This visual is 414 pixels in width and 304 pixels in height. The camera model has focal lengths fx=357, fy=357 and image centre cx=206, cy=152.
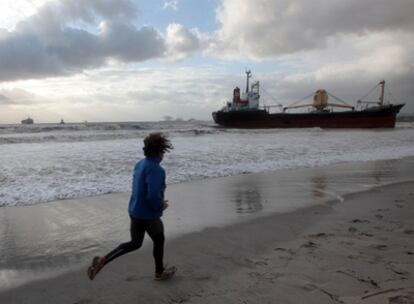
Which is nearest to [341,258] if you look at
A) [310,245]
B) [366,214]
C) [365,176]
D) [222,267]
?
[310,245]

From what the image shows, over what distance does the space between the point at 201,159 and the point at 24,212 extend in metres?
7.90

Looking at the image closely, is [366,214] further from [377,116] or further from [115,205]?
[377,116]

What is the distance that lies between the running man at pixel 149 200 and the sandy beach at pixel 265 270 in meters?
0.26

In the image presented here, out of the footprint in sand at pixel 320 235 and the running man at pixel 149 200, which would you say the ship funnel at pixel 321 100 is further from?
the running man at pixel 149 200

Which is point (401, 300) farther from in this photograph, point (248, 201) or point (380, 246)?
point (248, 201)

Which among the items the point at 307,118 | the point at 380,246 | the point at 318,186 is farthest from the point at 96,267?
the point at 307,118

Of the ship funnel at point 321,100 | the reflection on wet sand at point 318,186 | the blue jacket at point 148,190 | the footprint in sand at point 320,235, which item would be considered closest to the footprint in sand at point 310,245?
the footprint in sand at point 320,235

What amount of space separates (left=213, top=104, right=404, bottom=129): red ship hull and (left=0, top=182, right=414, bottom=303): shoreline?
151ft

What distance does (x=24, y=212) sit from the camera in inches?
245

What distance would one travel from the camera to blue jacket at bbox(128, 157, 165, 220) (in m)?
3.13

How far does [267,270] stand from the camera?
353cm

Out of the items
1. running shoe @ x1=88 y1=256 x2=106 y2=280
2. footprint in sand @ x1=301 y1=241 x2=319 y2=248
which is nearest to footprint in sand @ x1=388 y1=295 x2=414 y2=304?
footprint in sand @ x1=301 y1=241 x2=319 y2=248

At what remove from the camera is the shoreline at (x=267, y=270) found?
302 cm

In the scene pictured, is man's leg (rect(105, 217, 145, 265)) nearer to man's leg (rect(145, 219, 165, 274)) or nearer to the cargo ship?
man's leg (rect(145, 219, 165, 274))
